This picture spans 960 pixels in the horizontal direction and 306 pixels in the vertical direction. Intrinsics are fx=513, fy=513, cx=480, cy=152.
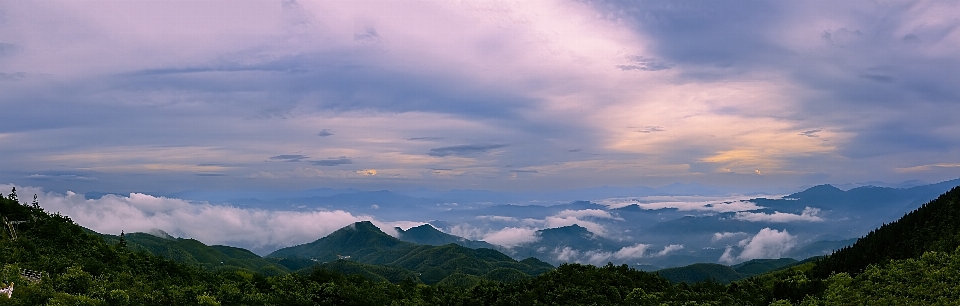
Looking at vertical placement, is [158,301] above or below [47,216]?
below

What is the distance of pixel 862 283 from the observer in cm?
6838

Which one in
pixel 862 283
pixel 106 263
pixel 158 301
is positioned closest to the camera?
pixel 158 301

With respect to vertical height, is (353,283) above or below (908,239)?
below

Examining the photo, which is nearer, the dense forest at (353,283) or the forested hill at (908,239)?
the dense forest at (353,283)

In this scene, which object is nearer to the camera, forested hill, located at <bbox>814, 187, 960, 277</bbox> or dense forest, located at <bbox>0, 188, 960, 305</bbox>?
dense forest, located at <bbox>0, 188, 960, 305</bbox>

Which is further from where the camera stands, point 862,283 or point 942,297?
point 862,283

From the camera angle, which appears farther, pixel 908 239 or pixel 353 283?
pixel 908 239

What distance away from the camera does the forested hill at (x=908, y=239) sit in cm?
8750

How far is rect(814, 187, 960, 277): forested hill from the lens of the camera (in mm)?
87500

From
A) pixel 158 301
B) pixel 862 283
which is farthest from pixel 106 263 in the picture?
pixel 862 283

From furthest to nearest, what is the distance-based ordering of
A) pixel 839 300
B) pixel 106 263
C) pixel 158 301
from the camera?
1. pixel 839 300
2. pixel 106 263
3. pixel 158 301

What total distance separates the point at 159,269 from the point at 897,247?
4757 inches

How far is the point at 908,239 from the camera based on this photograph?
A: 3809 inches

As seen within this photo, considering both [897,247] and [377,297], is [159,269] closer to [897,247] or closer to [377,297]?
[377,297]
